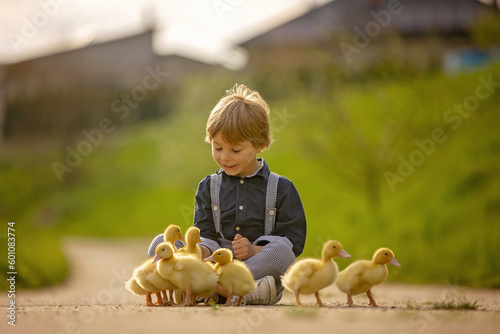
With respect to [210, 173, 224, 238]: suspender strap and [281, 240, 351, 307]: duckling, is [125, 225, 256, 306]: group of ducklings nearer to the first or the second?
[281, 240, 351, 307]: duckling

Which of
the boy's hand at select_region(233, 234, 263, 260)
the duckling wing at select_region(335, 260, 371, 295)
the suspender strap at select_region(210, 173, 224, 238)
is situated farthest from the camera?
the suspender strap at select_region(210, 173, 224, 238)

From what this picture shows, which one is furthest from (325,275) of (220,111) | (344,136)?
(344,136)

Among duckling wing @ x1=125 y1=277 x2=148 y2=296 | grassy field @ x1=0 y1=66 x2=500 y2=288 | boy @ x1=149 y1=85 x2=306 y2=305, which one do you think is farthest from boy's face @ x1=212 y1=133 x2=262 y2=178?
grassy field @ x1=0 y1=66 x2=500 y2=288

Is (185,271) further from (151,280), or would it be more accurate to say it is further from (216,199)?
(216,199)

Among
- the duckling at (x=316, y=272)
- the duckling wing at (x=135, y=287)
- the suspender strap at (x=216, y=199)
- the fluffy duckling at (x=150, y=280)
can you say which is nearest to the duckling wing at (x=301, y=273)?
the duckling at (x=316, y=272)

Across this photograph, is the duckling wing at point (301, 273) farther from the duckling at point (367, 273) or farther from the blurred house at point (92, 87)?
the blurred house at point (92, 87)

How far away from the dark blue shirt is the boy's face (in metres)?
0.19

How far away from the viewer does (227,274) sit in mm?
4586

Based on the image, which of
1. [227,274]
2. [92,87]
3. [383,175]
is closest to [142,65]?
[92,87]

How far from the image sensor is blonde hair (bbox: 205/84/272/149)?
5184 mm

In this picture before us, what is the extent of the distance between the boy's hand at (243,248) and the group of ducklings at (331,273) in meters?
0.35

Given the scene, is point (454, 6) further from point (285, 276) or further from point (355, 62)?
point (285, 276)

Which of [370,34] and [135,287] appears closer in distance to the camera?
[135,287]

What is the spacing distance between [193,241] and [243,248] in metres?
0.39
